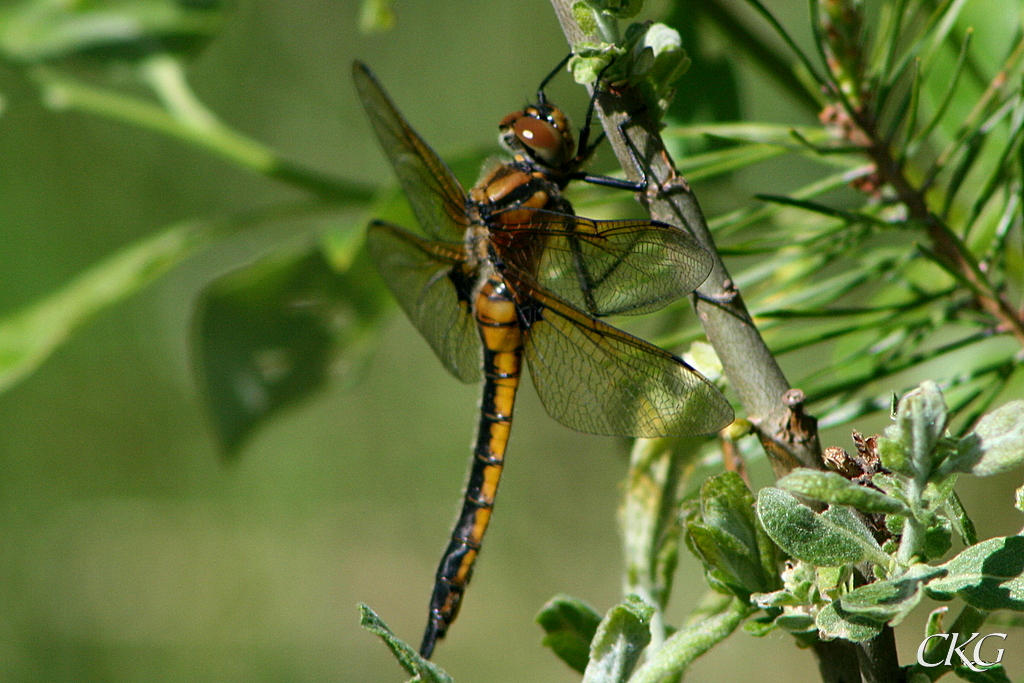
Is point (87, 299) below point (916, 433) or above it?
above

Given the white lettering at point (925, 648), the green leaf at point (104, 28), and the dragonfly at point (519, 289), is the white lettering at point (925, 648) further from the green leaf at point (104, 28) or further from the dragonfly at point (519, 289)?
the green leaf at point (104, 28)

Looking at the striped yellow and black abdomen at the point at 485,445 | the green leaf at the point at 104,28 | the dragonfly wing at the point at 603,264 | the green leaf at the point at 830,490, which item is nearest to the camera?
the green leaf at the point at 830,490

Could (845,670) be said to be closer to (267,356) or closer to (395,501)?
(267,356)

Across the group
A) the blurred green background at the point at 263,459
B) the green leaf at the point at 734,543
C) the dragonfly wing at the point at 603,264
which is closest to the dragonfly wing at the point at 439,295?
the dragonfly wing at the point at 603,264

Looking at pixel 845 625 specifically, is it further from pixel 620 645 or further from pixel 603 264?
pixel 603 264

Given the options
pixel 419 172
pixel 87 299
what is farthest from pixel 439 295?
pixel 87 299

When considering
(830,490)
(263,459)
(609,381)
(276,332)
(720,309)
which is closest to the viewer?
(830,490)
